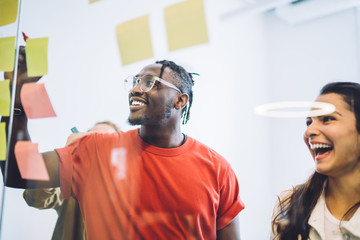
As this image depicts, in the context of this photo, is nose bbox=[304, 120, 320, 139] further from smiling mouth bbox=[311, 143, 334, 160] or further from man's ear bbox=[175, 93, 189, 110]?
man's ear bbox=[175, 93, 189, 110]

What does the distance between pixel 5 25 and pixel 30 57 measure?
8.3 inches

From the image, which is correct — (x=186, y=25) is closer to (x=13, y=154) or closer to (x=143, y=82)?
(x=143, y=82)

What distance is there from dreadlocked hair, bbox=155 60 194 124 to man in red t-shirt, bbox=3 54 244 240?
2.7 inches

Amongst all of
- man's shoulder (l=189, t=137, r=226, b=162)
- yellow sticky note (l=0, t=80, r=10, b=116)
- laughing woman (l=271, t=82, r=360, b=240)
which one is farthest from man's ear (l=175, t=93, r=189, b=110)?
yellow sticky note (l=0, t=80, r=10, b=116)

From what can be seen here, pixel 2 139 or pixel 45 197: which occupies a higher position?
pixel 2 139

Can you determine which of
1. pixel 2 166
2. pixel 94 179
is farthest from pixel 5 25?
pixel 94 179

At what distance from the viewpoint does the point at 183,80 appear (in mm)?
1028

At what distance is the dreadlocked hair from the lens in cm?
99

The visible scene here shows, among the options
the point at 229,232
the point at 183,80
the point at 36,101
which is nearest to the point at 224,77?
the point at 183,80

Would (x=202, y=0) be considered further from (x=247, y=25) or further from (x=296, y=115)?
(x=296, y=115)

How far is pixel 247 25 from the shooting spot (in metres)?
1.03

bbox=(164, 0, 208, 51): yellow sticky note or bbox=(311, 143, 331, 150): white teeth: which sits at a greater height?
bbox=(164, 0, 208, 51): yellow sticky note

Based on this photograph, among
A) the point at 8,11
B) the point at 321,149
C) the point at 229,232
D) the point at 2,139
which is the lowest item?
the point at 229,232

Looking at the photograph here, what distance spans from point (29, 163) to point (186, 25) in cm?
60
